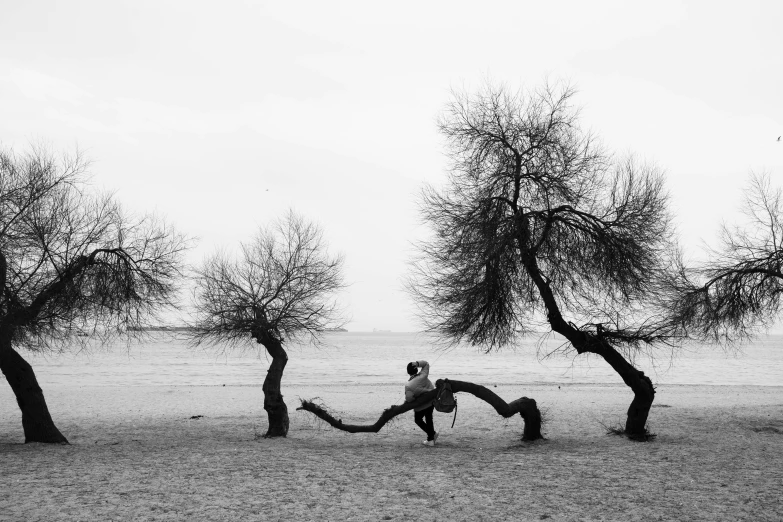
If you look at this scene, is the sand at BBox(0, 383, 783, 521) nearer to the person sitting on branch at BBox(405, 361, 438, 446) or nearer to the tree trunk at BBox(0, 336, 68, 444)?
the tree trunk at BBox(0, 336, 68, 444)

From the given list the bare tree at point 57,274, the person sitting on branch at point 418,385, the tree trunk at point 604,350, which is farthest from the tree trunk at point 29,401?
the tree trunk at point 604,350

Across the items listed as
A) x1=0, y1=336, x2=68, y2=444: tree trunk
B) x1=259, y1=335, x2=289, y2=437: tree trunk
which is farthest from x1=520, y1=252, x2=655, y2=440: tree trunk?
x1=0, y1=336, x2=68, y2=444: tree trunk

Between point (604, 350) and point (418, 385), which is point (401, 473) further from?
point (604, 350)

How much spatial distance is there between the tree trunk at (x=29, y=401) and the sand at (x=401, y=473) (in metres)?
0.46

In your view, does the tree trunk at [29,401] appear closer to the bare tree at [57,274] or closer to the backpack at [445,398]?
the bare tree at [57,274]

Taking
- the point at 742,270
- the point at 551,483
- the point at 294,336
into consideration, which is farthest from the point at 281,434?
the point at 742,270

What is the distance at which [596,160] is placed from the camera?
1438 centimetres

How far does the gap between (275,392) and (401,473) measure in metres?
6.39

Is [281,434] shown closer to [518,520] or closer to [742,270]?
[518,520]

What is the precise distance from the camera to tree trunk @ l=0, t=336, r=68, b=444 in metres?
14.7

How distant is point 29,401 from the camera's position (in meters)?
14.9

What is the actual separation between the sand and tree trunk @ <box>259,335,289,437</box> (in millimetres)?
547

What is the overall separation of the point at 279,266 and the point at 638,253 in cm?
832

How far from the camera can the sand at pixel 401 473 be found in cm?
841
